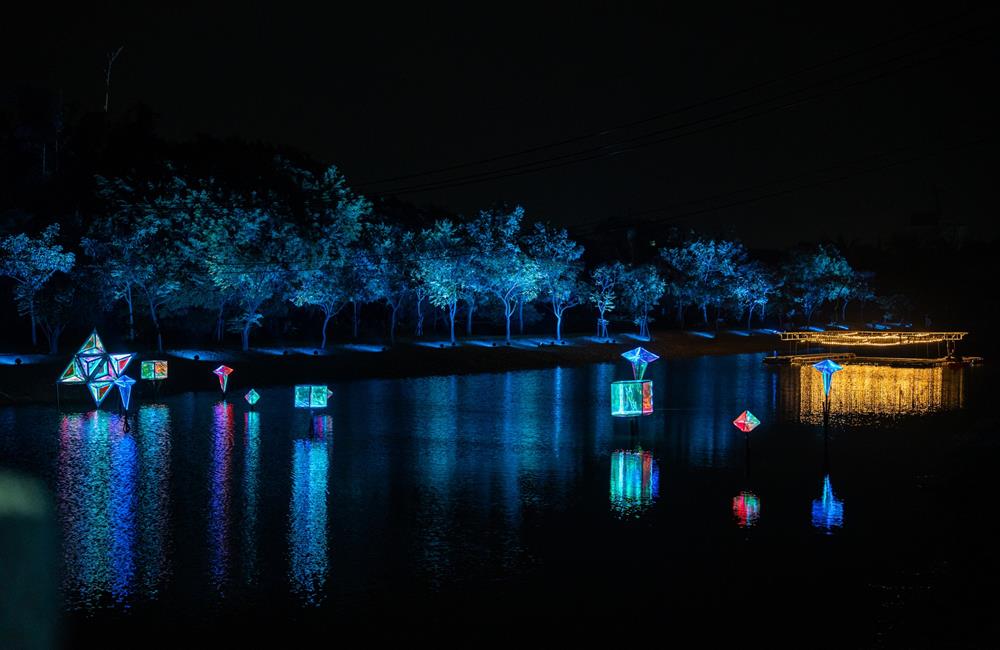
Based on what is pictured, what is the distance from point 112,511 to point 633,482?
11175mm

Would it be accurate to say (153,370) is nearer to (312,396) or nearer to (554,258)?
(312,396)

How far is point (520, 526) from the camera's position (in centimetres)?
1634

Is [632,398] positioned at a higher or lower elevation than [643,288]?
lower

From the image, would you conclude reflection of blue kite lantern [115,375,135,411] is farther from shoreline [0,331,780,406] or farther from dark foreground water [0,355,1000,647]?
shoreline [0,331,780,406]

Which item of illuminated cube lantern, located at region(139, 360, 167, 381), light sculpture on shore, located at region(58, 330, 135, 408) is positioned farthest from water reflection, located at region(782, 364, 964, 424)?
illuminated cube lantern, located at region(139, 360, 167, 381)

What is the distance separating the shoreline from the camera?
129 ft

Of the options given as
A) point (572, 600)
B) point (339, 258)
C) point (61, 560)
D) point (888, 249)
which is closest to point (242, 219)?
point (339, 258)

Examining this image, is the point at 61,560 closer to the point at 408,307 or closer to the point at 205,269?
the point at 205,269

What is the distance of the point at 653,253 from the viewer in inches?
4587

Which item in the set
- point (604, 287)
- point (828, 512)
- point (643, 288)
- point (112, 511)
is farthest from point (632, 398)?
point (643, 288)

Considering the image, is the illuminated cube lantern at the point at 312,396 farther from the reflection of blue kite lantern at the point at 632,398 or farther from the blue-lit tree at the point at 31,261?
the blue-lit tree at the point at 31,261

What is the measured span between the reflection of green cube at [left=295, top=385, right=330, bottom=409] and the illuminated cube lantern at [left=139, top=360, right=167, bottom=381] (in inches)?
405

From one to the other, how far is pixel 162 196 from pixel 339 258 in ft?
38.1

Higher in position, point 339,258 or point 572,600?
point 339,258
